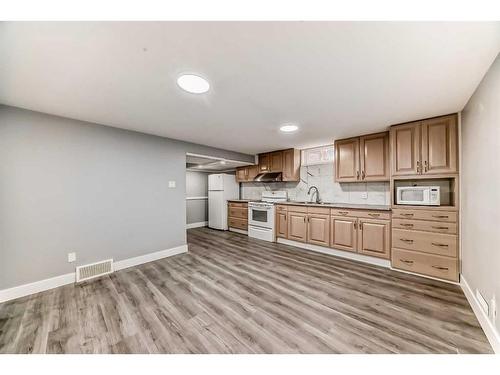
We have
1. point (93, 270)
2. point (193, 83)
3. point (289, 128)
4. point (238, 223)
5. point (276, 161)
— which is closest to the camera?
point (193, 83)

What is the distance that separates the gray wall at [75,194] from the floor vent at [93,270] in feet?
0.24

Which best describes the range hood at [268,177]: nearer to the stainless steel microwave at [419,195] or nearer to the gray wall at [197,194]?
the gray wall at [197,194]

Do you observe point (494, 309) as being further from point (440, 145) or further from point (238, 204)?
point (238, 204)

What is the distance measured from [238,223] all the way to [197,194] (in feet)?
6.32

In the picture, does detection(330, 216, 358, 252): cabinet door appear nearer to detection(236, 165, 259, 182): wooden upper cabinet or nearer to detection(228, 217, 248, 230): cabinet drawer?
detection(228, 217, 248, 230): cabinet drawer

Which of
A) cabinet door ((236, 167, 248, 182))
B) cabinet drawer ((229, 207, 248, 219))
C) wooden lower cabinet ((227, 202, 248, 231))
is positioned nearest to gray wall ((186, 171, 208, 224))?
wooden lower cabinet ((227, 202, 248, 231))

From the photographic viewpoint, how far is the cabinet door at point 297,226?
3.95 m

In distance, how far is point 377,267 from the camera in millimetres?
3000

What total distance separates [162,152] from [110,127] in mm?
813

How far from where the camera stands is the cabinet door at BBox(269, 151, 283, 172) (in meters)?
4.75

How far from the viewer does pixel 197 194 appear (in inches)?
256

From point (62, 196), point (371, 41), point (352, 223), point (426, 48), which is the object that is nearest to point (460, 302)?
point (352, 223)

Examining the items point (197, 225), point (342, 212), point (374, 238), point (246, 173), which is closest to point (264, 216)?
point (246, 173)
